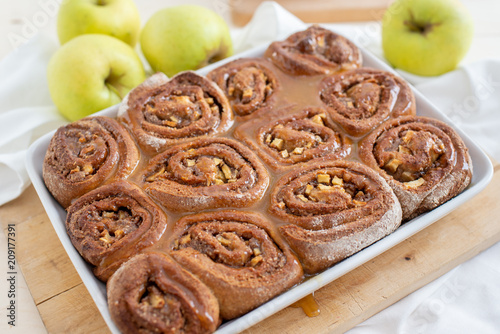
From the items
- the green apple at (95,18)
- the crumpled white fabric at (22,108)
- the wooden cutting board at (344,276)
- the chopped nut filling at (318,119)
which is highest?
the green apple at (95,18)

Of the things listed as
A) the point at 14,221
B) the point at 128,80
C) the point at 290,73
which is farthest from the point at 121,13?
the point at 14,221

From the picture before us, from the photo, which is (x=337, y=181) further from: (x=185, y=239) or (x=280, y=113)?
(x=185, y=239)

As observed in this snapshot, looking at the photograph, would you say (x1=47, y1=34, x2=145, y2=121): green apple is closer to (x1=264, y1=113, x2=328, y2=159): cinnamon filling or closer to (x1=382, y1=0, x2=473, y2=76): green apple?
(x1=264, y1=113, x2=328, y2=159): cinnamon filling

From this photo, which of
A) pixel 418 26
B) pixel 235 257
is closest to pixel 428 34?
pixel 418 26

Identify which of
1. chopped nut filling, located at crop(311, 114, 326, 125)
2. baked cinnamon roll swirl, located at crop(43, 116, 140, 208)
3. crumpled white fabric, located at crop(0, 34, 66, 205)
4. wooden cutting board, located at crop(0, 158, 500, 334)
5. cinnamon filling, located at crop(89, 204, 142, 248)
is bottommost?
wooden cutting board, located at crop(0, 158, 500, 334)

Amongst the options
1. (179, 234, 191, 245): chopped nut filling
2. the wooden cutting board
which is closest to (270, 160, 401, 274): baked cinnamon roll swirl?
the wooden cutting board

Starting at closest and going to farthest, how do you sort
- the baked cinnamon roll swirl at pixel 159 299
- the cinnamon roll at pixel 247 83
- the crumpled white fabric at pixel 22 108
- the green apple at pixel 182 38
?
1. the baked cinnamon roll swirl at pixel 159 299
2. the cinnamon roll at pixel 247 83
3. the crumpled white fabric at pixel 22 108
4. the green apple at pixel 182 38

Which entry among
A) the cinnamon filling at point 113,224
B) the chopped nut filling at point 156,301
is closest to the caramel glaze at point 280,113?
the cinnamon filling at point 113,224

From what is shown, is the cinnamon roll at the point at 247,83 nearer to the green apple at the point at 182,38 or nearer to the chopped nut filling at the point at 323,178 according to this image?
the green apple at the point at 182,38
